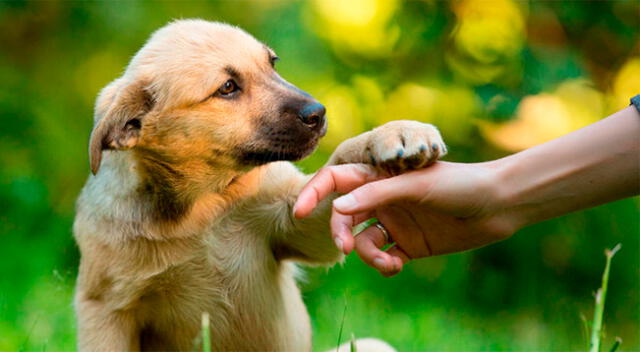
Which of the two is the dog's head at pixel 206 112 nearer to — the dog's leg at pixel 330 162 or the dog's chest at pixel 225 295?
the dog's leg at pixel 330 162

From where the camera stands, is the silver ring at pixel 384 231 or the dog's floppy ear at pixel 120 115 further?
the dog's floppy ear at pixel 120 115

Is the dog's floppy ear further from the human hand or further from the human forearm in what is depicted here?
the human forearm

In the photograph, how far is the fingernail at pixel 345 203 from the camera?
248 centimetres

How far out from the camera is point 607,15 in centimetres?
586

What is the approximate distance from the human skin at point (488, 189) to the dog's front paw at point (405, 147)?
4 centimetres

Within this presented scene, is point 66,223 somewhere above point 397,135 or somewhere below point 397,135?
above

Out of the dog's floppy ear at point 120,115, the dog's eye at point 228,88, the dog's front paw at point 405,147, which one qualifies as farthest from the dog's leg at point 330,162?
the dog's floppy ear at point 120,115

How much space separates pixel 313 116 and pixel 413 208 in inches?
26.6

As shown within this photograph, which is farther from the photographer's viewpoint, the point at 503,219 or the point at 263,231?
the point at 263,231

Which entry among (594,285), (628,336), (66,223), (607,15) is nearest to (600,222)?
(594,285)

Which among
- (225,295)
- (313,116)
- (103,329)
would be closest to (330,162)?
(313,116)

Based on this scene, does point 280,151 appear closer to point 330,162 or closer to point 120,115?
point 330,162

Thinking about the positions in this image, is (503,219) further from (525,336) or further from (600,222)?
(600,222)

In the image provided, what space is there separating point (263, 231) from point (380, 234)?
0.69 metres
